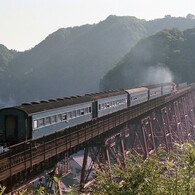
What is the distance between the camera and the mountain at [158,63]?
121125mm

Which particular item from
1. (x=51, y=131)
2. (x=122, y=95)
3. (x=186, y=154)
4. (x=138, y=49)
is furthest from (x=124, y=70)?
(x=186, y=154)

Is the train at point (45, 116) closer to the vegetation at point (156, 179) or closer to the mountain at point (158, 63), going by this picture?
the vegetation at point (156, 179)

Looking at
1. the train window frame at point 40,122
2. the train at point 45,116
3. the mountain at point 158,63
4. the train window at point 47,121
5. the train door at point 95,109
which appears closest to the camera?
the train at point 45,116

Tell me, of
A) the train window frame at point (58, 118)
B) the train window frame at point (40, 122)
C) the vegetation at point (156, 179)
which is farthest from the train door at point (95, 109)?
the vegetation at point (156, 179)

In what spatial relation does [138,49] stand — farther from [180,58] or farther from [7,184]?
[7,184]

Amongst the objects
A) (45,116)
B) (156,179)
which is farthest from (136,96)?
(156,179)

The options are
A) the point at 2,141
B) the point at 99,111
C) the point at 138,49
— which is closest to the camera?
the point at 2,141

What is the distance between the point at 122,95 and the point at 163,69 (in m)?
87.3

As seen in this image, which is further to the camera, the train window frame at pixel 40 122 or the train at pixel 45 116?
the train window frame at pixel 40 122

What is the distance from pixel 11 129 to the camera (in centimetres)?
2125

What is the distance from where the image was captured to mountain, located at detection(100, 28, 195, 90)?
397 ft

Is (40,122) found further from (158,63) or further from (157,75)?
(158,63)

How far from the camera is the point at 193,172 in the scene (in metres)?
10.9

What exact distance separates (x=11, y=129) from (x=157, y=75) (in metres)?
106
